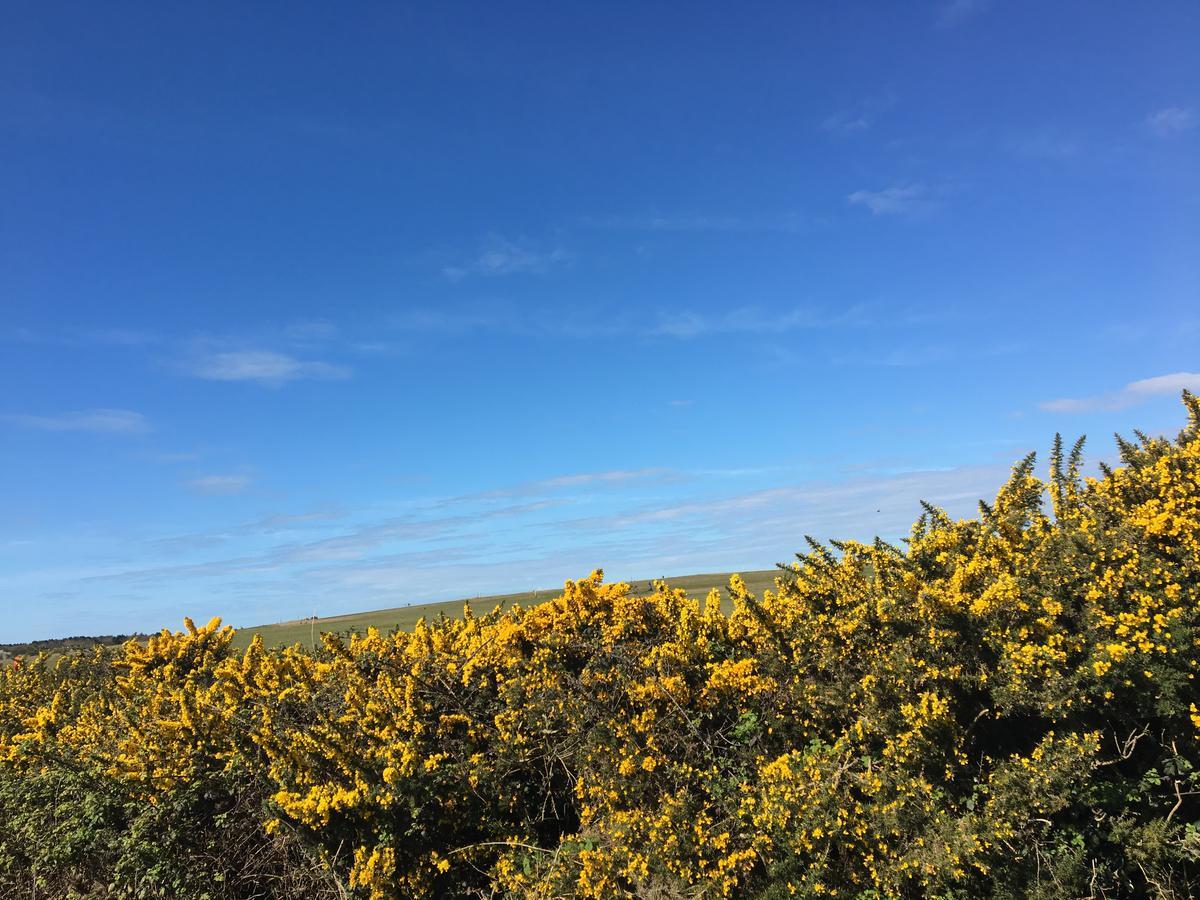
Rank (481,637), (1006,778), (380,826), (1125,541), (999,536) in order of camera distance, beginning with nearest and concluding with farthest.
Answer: (1006,778)
(1125,541)
(380,826)
(999,536)
(481,637)

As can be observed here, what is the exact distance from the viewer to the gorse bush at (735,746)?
4.86 m

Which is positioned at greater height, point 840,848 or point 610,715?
point 610,715

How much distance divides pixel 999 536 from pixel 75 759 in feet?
34.9

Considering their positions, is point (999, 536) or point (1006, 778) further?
point (999, 536)

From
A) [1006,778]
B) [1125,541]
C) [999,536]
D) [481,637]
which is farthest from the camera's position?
[481,637]

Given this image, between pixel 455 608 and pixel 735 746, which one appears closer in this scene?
pixel 735 746

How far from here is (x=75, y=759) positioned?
812 centimetres

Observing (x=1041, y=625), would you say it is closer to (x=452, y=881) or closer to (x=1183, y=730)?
(x=1183, y=730)

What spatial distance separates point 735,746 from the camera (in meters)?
6.07

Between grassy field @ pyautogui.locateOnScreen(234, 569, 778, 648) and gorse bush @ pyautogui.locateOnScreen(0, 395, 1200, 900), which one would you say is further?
grassy field @ pyautogui.locateOnScreen(234, 569, 778, 648)

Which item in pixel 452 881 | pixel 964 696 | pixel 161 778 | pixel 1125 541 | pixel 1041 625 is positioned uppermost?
pixel 1125 541

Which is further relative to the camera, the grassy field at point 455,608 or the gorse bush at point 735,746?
the grassy field at point 455,608

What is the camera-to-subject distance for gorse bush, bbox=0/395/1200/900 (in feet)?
16.0

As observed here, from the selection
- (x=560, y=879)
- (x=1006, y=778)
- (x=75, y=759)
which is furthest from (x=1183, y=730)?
(x=75, y=759)
